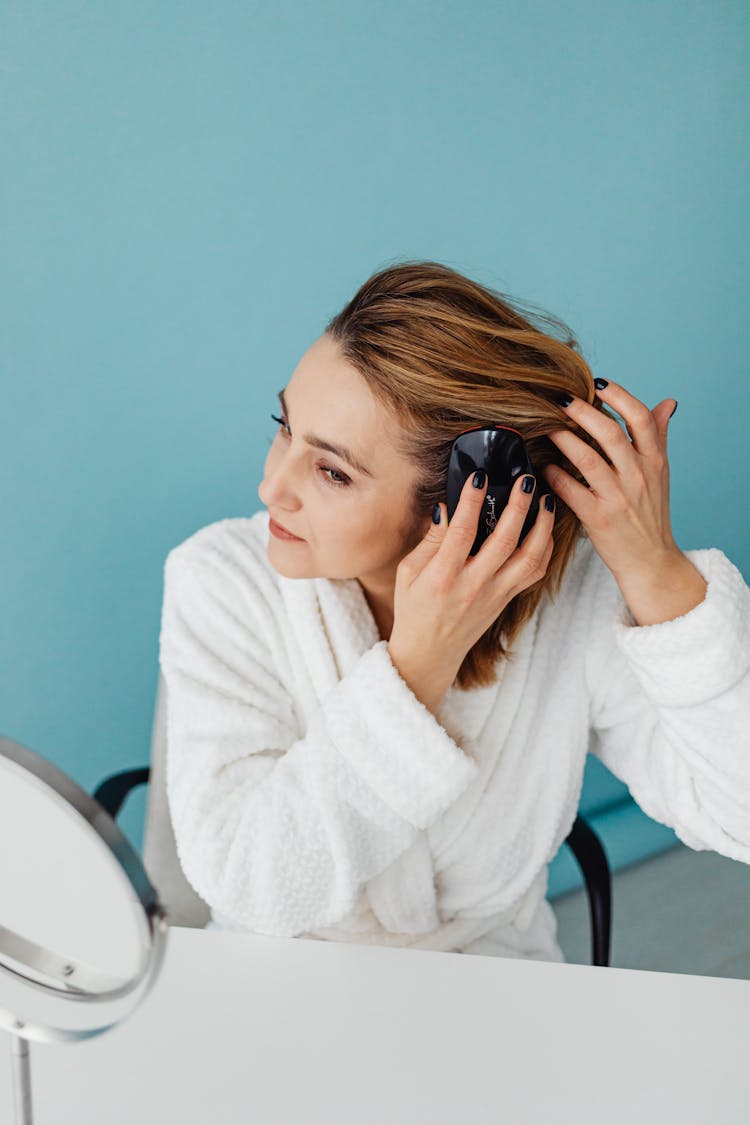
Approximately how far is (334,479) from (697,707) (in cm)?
47

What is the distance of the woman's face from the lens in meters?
0.96

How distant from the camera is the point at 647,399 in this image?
5.48 feet

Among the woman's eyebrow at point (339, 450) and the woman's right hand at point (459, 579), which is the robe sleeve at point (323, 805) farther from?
the woman's eyebrow at point (339, 450)

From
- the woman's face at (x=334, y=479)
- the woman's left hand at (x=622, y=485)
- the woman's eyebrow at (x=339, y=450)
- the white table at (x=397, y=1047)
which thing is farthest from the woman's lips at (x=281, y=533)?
the white table at (x=397, y=1047)

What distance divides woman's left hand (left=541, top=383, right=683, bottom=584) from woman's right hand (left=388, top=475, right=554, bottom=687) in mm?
48

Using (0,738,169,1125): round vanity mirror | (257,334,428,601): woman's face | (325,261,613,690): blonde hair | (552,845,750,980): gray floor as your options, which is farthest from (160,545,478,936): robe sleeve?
(552,845,750,980): gray floor

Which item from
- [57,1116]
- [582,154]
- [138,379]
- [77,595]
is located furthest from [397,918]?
[582,154]

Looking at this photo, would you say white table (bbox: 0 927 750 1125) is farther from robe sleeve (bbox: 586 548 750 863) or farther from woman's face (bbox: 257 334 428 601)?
woman's face (bbox: 257 334 428 601)

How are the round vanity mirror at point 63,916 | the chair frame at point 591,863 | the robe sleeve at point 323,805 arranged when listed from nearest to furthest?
the round vanity mirror at point 63,916 → the robe sleeve at point 323,805 → the chair frame at point 591,863

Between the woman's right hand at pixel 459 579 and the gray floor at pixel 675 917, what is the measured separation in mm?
1189

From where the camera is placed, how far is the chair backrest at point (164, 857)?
1.27 meters

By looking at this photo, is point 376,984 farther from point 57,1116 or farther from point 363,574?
point 363,574

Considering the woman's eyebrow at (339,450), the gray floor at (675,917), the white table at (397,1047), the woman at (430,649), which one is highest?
the woman's eyebrow at (339,450)

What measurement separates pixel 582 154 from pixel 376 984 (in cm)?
131
